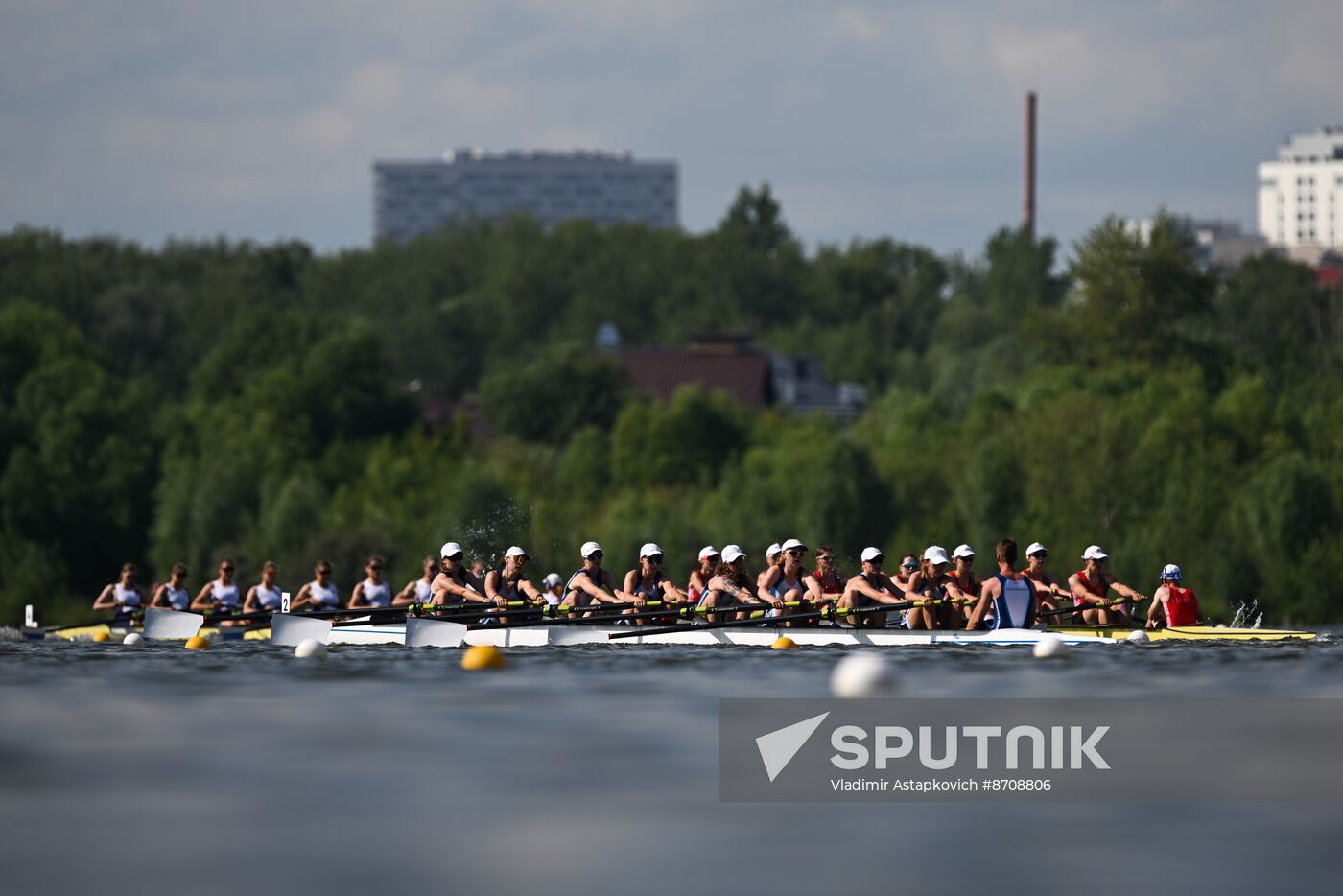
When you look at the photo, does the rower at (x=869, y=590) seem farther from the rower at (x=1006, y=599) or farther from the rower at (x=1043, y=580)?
the rower at (x=1043, y=580)

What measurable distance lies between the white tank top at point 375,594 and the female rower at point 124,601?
11.6ft

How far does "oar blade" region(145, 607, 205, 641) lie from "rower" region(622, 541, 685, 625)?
17.2 feet

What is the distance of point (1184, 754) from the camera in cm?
1479

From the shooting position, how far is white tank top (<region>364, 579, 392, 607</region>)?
28094mm

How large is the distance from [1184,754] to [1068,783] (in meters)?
1.63

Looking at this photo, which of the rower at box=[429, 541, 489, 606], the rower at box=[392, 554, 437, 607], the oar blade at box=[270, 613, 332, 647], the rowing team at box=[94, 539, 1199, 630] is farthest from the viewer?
the rower at box=[392, 554, 437, 607]

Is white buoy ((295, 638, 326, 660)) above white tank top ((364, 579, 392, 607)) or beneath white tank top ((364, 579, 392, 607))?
beneath

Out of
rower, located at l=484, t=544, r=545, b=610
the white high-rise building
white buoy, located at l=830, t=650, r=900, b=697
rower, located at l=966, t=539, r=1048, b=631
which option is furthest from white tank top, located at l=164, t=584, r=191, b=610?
the white high-rise building

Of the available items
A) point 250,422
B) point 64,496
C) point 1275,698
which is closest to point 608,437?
point 250,422

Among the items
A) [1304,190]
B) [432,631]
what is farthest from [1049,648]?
[1304,190]

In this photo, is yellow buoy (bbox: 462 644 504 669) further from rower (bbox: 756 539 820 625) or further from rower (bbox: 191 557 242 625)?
rower (bbox: 191 557 242 625)

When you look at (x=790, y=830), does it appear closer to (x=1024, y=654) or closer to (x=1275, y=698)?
(x=1275, y=698)

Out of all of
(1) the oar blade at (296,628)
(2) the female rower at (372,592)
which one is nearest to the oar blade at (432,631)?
(1) the oar blade at (296,628)

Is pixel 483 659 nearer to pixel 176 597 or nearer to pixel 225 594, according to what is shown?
pixel 225 594
